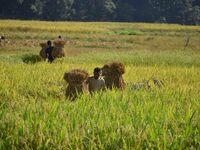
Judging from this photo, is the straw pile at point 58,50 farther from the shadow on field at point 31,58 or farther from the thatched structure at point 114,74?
the thatched structure at point 114,74

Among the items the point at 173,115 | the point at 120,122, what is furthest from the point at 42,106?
the point at 173,115

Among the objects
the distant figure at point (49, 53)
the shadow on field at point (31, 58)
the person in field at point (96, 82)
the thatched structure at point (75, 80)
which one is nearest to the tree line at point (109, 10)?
the shadow on field at point (31, 58)

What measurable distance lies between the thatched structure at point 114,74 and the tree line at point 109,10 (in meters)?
59.6

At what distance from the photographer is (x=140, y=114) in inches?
227

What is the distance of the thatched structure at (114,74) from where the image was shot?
961 cm

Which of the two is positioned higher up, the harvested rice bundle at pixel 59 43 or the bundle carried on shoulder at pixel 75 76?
the bundle carried on shoulder at pixel 75 76

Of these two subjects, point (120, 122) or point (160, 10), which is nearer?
point (120, 122)

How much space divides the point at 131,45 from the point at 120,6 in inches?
2005

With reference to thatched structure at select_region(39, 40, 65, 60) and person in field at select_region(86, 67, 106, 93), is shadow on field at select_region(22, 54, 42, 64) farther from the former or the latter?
person in field at select_region(86, 67, 106, 93)

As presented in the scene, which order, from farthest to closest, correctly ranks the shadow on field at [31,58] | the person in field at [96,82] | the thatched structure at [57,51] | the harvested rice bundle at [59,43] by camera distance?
1. the shadow on field at [31,58]
2. the harvested rice bundle at [59,43]
3. the thatched structure at [57,51]
4. the person in field at [96,82]

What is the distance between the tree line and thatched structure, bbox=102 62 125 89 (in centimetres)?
5964

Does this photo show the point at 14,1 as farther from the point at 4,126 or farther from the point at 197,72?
the point at 4,126

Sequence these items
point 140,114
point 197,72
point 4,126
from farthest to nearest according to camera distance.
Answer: point 197,72, point 140,114, point 4,126

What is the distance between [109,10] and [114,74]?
69419mm
